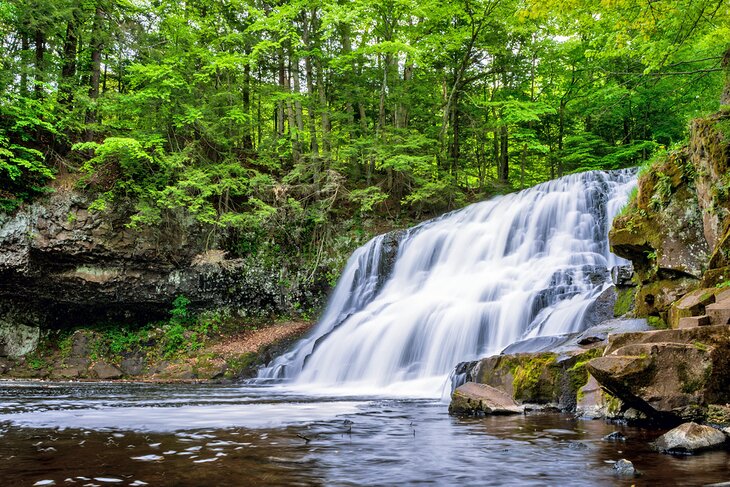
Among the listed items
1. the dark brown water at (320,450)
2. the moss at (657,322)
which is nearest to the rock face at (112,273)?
the dark brown water at (320,450)

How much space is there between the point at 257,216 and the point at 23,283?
22.0ft

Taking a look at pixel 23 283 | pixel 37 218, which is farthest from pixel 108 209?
pixel 23 283

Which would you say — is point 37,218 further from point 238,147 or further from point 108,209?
point 238,147

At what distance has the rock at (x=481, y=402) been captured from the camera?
6258 mm

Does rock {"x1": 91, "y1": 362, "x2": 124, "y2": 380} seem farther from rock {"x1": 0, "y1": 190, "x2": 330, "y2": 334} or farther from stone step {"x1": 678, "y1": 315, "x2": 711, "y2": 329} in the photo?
stone step {"x1": 678, "y1": 315, "x2": 711, "y2": 329}

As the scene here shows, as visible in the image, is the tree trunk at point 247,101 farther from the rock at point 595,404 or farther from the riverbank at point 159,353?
the rock at point 595,404

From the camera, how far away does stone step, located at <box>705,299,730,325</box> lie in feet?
16.5

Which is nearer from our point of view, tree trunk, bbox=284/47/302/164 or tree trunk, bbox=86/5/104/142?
tree trunk, bbox=86/5/104/142

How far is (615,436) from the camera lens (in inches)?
183

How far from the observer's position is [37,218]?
14.9 m

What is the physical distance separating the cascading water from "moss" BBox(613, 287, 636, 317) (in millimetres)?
505

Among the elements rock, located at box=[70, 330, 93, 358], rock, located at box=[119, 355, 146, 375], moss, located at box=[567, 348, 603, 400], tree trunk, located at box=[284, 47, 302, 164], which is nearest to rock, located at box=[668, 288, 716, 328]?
moss, located at box=[567, 348, 603, 400]

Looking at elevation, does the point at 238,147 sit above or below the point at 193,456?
above

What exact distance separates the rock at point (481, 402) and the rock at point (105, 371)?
457 inches
